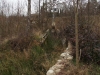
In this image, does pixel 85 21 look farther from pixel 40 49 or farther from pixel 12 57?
pixel 12 57

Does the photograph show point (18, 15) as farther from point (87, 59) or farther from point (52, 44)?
point (87, 59)

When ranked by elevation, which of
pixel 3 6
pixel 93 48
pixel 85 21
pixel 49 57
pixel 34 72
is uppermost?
pixel 3 6

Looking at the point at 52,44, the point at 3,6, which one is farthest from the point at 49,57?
the point at 3,6

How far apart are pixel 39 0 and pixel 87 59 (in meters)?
9.02

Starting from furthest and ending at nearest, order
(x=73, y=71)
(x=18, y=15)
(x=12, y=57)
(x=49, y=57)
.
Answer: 1. (x=18, y=15)
2. (x=12, y=57)
3. (x=49, y=57)
4. (x=73, y=71)

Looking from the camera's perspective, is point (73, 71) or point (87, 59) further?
point (87, 59)

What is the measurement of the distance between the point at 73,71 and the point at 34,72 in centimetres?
Result: 214

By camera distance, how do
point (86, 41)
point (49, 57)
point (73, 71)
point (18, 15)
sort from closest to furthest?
point (73, 71) → point (86, 41) → point (49, 57) → point (18, 15)

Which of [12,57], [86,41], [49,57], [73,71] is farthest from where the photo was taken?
[12,57]

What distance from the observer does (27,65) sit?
252 inches

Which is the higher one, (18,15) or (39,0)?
(39,0)

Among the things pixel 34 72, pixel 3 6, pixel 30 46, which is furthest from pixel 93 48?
pixel 3 6

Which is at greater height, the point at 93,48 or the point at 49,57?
the point at 93,48

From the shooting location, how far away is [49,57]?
651cm
